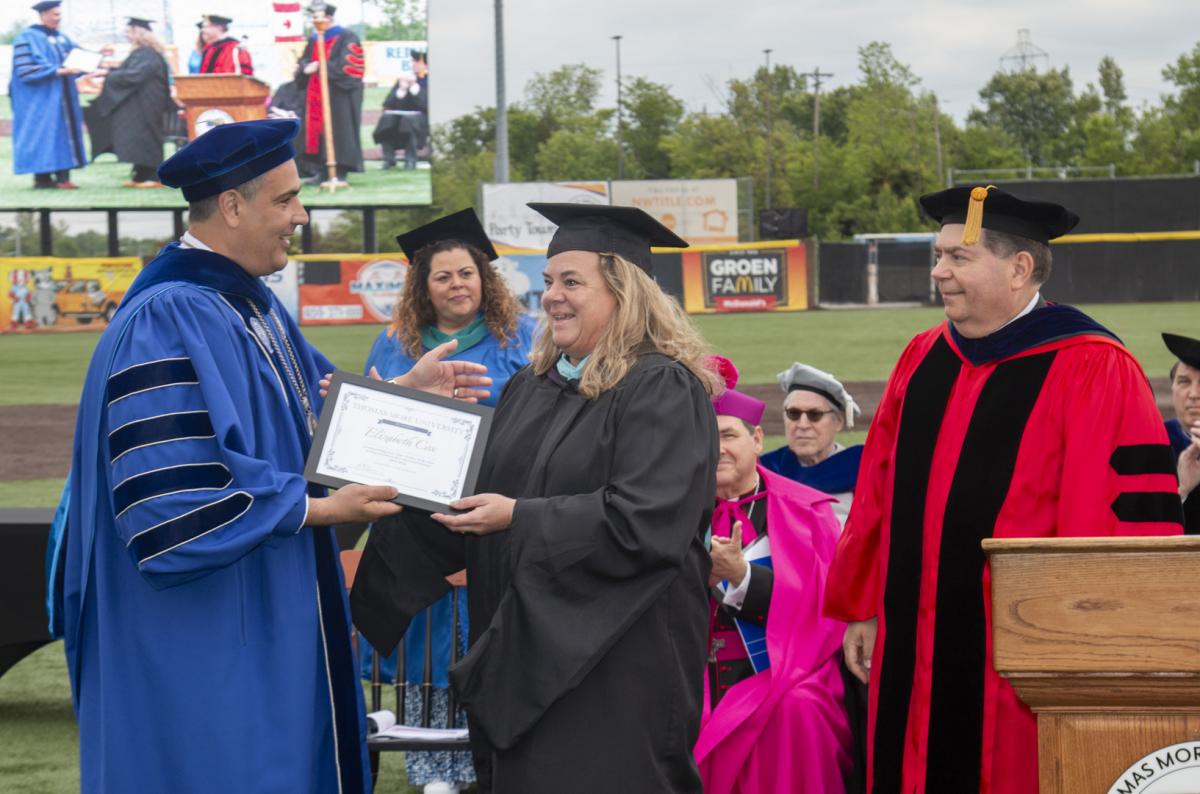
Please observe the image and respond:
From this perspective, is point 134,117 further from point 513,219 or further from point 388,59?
point 513,219

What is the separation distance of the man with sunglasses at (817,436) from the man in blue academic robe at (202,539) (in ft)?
8.22

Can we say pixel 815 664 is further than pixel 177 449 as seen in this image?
Yes

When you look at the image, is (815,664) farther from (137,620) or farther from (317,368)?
(137,620)

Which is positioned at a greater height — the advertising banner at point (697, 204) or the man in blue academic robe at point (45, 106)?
the man in blue academic robe at point (45, 106)

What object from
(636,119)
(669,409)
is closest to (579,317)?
(669,409)

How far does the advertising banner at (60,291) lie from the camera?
102 ft

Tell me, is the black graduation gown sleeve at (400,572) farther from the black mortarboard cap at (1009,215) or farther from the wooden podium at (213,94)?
the wooden podium at (213,94)

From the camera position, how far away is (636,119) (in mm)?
78062

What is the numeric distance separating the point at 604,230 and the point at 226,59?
3356 centimetres

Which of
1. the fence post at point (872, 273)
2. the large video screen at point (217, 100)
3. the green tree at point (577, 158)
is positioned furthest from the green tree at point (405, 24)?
the green tree at point (577, 158)

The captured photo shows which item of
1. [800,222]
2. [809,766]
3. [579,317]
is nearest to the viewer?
[579,317]

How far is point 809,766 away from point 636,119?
247ft

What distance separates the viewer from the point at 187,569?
3174 millimetres

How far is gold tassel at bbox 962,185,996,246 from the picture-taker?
3.74m
